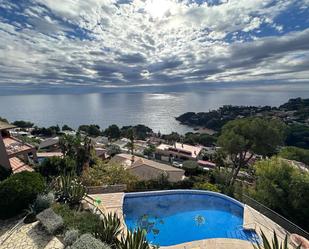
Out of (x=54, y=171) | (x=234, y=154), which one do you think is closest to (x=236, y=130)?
(x=234, y=154)

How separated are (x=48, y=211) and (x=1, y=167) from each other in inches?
229

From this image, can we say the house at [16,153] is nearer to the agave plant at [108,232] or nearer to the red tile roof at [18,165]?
the red tile roof at [18,165]

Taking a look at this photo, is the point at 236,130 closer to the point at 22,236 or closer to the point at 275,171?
the point at 275,171

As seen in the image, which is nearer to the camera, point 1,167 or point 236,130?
point 1,167

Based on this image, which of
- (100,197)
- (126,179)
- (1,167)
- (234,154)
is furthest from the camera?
(234,154)

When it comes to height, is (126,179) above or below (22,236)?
below

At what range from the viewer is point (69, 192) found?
10156 mm

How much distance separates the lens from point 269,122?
21.2 m

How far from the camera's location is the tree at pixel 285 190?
1243 cm

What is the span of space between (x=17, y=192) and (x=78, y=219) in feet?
9.11

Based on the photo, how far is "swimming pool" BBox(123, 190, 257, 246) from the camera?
10.7 meters

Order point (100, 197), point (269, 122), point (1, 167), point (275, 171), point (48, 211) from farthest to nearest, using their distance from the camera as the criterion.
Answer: point (269, 122)
point (275, 171)
point (100, 197)
point (1, 167)
point (48, 211)

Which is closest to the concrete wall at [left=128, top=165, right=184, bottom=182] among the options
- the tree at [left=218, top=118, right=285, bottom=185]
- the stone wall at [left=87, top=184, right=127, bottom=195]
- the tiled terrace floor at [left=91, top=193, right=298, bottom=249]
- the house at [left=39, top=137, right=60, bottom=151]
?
the tree at [left=218, top=118, right=285, bottom=185]

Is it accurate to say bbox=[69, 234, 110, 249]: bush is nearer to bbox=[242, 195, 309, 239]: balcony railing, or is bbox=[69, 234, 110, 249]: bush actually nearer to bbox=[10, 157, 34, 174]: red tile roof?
bbox=[242, 195, 309, 239]: balcony railing
